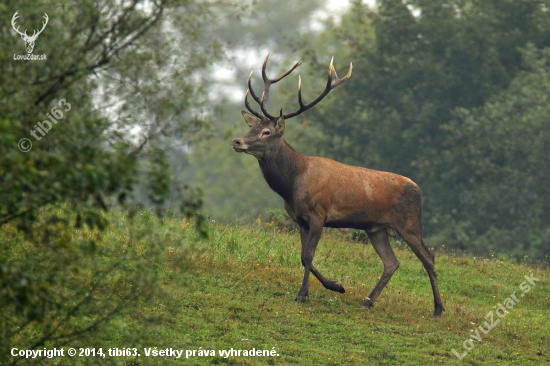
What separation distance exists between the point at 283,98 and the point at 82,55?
4642cm

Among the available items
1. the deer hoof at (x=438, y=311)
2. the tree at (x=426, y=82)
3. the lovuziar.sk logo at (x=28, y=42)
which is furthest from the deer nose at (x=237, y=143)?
the tree at (x=426, y=82)

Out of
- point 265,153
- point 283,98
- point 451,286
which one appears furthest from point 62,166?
point 283,98

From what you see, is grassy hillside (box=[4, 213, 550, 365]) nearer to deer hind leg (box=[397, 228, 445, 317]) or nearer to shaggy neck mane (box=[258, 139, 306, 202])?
deer hind leg (box=[397, 228, 445, 317])

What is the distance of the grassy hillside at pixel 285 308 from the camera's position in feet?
33.7

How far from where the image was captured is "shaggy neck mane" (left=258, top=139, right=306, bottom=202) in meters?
13.5

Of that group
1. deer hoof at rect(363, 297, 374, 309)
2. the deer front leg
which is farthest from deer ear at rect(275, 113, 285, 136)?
deer hoof at rect(363, 297, 374, 309)

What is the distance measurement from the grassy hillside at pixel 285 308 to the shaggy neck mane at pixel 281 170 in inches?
64.9

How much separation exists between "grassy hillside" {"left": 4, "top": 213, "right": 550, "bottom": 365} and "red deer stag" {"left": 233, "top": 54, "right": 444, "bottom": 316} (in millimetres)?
803

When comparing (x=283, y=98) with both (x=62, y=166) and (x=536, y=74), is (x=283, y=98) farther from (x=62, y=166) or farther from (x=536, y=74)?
(x=62, y=166)

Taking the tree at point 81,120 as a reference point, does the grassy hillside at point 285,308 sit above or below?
below

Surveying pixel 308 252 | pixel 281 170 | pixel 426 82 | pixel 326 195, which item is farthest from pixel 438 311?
pixel 426 82

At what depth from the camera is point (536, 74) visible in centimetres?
2823

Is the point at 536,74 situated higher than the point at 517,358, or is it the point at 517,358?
the point at 536,74

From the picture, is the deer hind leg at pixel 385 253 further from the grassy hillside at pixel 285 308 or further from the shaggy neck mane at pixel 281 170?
the shaggy neck mane at pixel 281 170
